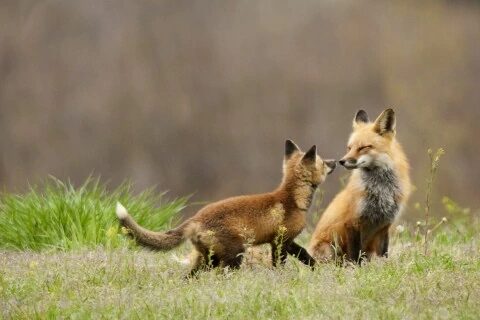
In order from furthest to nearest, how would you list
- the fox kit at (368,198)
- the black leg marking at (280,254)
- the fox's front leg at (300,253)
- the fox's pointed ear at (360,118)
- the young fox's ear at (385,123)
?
the fox's pointed ear at (360,118) < the young fox's ear at (385,123) < the fox kit at (368,198) < the fox's front leg at (300,253) < the black leg marking at (280,254)

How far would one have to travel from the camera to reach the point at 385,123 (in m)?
8.02

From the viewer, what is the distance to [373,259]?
757 centimetres

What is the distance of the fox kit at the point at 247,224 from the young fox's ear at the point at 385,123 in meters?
0.72

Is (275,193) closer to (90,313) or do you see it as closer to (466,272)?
(466,272)

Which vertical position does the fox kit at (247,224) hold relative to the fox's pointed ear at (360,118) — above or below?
below

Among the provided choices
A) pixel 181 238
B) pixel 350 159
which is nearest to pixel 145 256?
pixel 181 238

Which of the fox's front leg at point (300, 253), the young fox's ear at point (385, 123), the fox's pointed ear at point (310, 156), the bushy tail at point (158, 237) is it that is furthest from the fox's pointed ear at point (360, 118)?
the bushy tail at point (158, 237)

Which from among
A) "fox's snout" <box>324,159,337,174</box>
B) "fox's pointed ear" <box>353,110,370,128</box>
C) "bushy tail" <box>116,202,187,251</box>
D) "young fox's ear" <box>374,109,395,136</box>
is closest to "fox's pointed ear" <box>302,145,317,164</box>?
"fox's snout" <box>324,159,337,174</box>

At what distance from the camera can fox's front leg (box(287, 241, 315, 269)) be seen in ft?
24.0

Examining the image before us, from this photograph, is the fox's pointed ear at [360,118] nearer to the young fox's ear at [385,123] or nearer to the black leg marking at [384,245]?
the young fox's ear at [385,123]

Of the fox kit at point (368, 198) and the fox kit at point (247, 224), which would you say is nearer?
the fox kit at point (247, 224)

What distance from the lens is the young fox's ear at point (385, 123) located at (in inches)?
315

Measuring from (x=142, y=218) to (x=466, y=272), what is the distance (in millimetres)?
3578

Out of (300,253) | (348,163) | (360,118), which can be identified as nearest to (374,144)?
(348,163)
